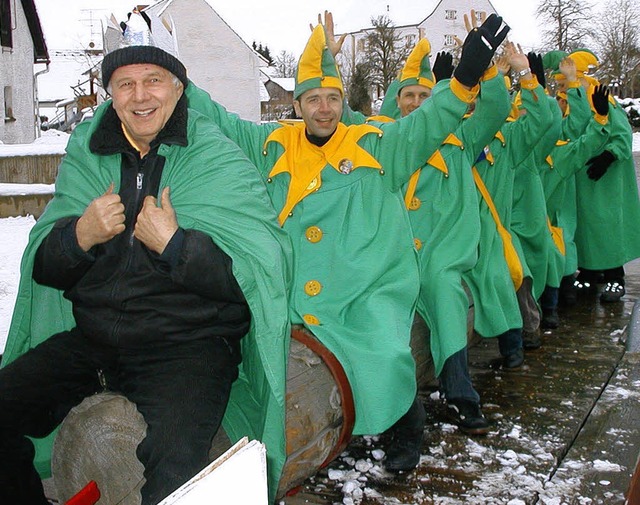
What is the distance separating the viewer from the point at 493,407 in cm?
430

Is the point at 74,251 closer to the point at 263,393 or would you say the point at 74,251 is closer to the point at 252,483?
the point at 263,393

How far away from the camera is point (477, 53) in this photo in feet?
12.1

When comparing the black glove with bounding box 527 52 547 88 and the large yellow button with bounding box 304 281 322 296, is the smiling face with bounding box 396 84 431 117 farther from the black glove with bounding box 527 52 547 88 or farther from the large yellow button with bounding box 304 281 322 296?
the large yellow button with bounding box 304 281 322 296

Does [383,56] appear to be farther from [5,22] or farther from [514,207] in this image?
[514,207]

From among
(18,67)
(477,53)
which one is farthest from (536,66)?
(18,67)

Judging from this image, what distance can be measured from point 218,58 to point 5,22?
1823cm

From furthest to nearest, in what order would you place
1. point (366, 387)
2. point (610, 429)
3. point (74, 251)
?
point (610, 429), point (366, 387), point (74, 251)

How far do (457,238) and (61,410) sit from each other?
7.47 feet

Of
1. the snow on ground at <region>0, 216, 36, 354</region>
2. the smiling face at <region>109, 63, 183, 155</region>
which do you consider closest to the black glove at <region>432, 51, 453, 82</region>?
the smiling face at <region>109, 63, 183, 155</region>

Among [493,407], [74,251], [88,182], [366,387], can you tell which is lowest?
[493,407]

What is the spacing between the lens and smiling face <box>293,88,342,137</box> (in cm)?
371

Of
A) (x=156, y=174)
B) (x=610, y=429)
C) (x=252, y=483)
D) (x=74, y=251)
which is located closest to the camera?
(x=252, y=483)

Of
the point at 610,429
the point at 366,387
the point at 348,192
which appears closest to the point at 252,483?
the point at 366,387

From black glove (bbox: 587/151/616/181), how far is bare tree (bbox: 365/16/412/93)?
1333 inches
